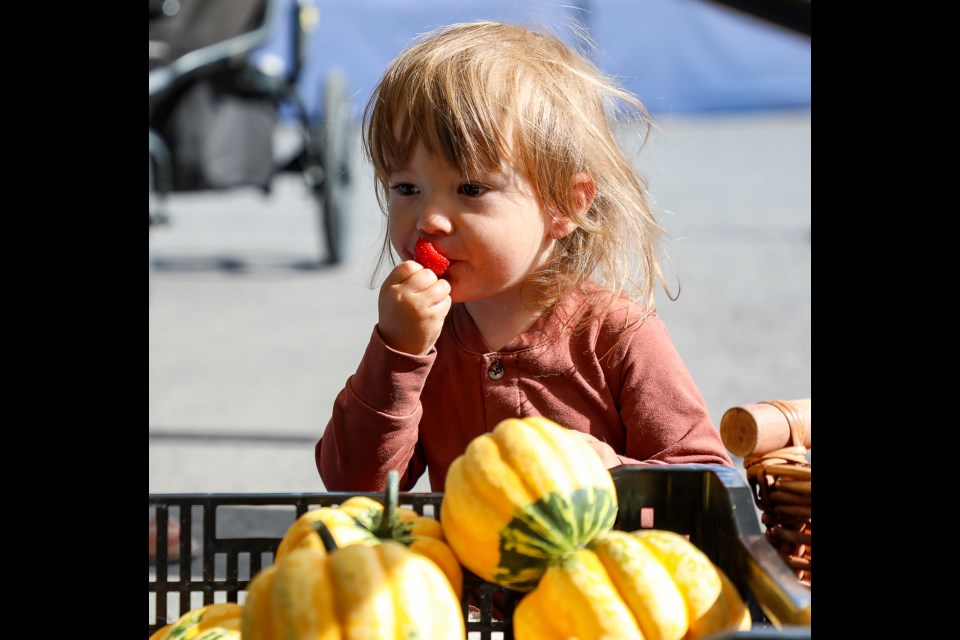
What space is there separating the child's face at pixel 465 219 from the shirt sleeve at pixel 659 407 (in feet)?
0.85

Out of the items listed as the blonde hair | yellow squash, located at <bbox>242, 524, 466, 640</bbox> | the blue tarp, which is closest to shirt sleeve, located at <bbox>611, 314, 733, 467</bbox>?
the blonde hair

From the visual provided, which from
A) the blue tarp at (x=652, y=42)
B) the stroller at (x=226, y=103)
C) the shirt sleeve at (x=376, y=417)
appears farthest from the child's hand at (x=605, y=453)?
the blue tarp at (x=652, y=42)

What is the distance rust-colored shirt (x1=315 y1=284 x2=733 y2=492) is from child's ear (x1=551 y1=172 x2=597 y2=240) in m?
0.13

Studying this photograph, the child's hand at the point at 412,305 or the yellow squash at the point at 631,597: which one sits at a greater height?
the child's hand at the point at 412,305

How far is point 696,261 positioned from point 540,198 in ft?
17.8

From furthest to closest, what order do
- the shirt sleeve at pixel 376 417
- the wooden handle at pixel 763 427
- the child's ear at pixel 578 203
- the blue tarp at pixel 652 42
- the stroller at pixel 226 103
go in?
the blue tarp at pixel 652 42
the stroller at pixel 226 103
the child's ear at pixel 578 203
the shirt sleeve at pixel 376 417
the wooden handle at pixel 763 427

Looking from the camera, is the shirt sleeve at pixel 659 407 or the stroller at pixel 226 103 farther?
the stroller at pixel 226 103

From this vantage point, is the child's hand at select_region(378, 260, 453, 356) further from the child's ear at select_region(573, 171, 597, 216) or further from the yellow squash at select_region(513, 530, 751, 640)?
the yellow squash at select_region(513, 530, 751, 640)

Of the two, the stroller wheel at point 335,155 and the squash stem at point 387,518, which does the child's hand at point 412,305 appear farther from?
the stroller wheel at point 335,155

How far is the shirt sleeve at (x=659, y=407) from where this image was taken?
1720mm

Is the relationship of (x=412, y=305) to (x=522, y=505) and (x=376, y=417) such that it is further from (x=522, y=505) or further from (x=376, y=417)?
(x=522, y=505)

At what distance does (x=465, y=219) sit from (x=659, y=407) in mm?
450
